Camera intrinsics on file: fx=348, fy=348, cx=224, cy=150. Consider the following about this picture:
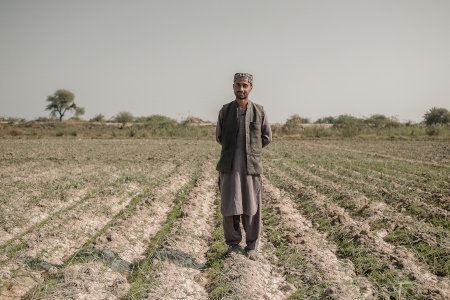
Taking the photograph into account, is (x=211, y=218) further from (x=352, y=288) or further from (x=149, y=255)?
(x=352, y=288)

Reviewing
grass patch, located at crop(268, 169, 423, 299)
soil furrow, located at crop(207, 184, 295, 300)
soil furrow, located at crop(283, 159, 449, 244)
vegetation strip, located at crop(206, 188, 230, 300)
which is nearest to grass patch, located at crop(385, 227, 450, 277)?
soil furrow, located at crop(283, 159, 449, 244)

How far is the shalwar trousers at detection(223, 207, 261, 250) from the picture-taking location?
3996mm

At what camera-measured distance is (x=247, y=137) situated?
3973 mm

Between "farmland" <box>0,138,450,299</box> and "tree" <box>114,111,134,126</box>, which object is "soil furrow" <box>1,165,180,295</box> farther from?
"tree" <box>114,111,134,126</box>

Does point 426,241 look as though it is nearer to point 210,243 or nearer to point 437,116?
point 210,243

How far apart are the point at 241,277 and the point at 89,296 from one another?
1373 millimetres

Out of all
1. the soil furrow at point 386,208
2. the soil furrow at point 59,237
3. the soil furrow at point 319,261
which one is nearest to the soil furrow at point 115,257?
the soil furrow at point 59,237

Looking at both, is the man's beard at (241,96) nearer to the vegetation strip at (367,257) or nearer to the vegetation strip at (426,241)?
the vegetation strip at (367,257)

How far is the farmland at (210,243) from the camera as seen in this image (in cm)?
324

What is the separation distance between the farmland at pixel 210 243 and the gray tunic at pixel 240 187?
0.55m

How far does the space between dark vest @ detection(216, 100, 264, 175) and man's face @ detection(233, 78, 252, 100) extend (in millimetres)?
132

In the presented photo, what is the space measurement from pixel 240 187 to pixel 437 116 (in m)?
57.4

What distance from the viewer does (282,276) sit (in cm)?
363

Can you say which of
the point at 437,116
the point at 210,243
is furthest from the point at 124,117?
the point at 210,243
